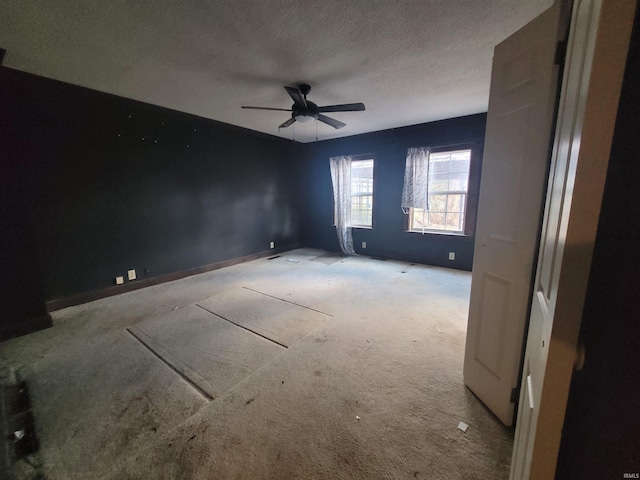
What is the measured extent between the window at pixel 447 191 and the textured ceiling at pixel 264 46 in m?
1.13

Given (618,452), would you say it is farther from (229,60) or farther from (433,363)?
(229,60)

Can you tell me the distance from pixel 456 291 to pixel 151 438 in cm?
336

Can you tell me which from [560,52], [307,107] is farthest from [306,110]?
[560,52]

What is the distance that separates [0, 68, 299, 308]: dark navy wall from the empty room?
0.02 m

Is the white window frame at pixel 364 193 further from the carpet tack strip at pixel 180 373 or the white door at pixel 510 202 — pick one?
the carpet tack strip at pixel 180 373

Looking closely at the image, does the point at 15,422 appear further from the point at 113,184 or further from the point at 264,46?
the point at 264,46

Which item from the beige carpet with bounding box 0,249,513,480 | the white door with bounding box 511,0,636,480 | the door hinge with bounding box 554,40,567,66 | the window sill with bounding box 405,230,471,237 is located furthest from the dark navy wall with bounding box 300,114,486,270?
the white door with bounding box 511,0,636,480

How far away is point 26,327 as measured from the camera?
2.31 meters

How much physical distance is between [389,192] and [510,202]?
363 centimetres

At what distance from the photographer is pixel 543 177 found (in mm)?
1098

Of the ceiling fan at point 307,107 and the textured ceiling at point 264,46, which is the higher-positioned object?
the textured ceiling at point 264,46

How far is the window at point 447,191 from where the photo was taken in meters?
4.07

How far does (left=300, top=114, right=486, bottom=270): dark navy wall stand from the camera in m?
3.96

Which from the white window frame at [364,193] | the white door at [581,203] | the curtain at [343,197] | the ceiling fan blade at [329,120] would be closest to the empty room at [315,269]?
the white door at [581,203]
